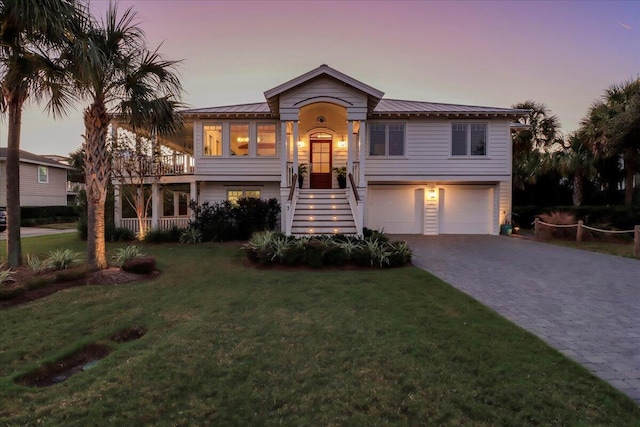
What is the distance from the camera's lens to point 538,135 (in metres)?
24.7

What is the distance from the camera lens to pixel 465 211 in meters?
16.1

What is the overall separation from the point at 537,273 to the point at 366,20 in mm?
13257

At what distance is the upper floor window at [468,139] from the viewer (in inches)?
597

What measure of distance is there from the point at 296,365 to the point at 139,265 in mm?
5751

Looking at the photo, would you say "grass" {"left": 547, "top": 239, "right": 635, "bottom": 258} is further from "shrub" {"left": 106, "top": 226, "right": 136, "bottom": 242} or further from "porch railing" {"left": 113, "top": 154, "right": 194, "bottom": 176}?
"shrub" {"left": 106, "top": 226, "right": 136, "bottom": 242}

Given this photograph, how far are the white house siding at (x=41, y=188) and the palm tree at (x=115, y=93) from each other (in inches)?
958

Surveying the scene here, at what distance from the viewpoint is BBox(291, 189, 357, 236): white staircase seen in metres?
11.4

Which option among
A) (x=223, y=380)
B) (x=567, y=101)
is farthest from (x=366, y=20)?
(x=567, y=101)

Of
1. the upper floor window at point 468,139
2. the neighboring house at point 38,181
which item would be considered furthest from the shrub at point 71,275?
the neighboring house at point 38,181

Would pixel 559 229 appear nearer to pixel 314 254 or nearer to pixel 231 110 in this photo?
pixel 314 254

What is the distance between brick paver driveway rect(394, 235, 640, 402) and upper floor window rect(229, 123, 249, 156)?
8675 mm

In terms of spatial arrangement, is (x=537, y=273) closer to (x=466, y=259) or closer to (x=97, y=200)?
(x=466, y=259)

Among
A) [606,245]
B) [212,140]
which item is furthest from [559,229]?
[212,140]

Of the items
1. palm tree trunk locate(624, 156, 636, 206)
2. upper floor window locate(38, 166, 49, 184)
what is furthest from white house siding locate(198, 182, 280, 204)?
upper floor window locate(38, 166, 49, 184)
